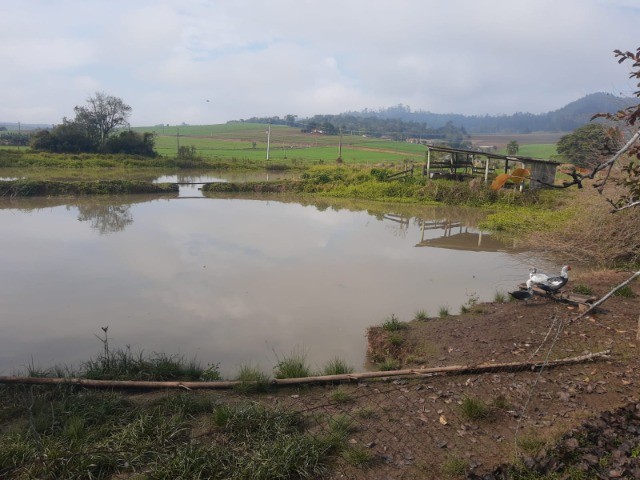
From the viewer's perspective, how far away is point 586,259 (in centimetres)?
1159

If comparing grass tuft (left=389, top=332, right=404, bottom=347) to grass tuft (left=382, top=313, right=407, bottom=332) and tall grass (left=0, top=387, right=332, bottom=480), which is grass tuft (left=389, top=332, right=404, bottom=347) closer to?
grass tuft (left=382, top=313, right=407, bottom=332)

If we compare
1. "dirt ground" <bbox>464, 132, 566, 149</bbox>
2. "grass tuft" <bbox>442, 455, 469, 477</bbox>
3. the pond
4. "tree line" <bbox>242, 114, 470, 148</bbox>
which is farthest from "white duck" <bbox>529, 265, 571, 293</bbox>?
"tree line" <bbox>242, 114, 470, 148</bbox>

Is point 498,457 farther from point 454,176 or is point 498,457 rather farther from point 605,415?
point 454,176

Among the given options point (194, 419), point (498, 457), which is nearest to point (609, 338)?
point (498, 457)

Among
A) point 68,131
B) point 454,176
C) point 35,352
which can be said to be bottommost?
point 35,352

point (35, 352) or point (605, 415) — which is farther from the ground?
point (605, 415)

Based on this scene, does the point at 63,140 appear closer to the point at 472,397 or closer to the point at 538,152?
the point at 472,397

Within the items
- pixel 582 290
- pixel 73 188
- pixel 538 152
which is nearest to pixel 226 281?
pixel 582 290

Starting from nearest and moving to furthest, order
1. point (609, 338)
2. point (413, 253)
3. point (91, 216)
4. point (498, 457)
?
1. point (498, 457)
2. point (609, 338)
3. point (413, 253)
4. point (91, 216)

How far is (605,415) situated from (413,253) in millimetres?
8634

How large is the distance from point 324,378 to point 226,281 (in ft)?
15.9

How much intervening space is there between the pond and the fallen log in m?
0.94

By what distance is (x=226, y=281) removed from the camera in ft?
31.5

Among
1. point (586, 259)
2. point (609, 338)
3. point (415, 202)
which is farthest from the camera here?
point (415, 202)
